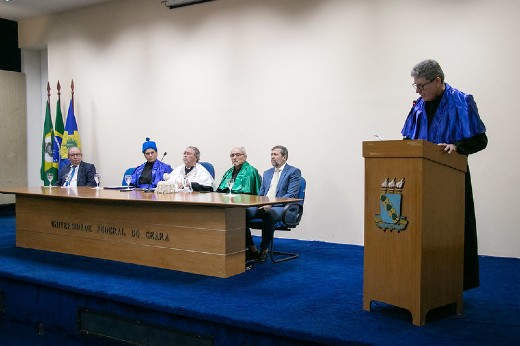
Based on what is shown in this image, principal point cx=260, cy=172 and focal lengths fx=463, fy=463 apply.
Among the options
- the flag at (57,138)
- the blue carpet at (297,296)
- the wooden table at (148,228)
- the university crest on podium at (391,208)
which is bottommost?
the blue carpet at (297,296)

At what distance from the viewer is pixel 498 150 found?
4512mm

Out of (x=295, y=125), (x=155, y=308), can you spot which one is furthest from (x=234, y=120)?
(x=155, y=308)

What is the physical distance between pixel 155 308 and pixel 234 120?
360 centimetres

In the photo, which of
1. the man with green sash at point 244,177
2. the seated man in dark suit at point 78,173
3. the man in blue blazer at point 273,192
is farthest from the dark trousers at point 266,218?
the seated man in dark suit at point 78,173

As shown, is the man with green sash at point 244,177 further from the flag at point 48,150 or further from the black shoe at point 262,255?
the flag at point 48,150

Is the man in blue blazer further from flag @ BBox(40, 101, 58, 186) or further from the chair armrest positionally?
flag @ BBox(40, 101, 58, 186)

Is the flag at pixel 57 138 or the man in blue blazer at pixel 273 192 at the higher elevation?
the flag at pixel 57 138

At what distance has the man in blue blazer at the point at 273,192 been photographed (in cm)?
417

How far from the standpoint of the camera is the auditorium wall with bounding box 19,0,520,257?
4.55 meters

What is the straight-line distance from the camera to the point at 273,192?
4.75 m

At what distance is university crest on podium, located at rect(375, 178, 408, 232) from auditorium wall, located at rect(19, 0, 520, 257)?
8.74ft

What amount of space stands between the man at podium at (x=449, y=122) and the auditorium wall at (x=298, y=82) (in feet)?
6.85

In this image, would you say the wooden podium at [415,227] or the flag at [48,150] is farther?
the flag at [48,150]

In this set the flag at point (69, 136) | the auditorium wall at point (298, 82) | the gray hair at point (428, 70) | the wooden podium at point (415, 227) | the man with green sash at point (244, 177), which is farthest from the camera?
the flag at point (69, 136)
